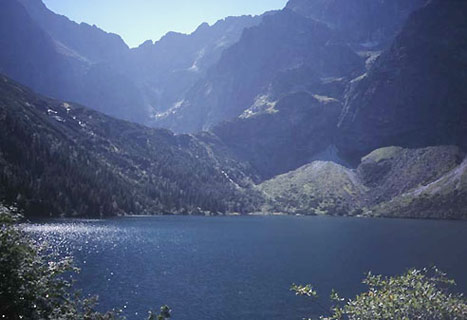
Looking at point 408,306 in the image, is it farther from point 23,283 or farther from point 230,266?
point 230,266

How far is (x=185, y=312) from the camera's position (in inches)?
2547

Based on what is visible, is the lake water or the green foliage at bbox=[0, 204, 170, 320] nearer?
the green foliage at bbox=[0, 204, 170, 320]

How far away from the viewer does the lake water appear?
69438mm

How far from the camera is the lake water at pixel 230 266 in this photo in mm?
69438

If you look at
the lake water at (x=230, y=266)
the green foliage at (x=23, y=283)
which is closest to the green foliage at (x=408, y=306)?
the green foliage at (x=23, y=283)

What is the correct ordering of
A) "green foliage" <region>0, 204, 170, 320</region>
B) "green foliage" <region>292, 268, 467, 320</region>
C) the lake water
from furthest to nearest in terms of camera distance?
the lake water, "green foliage" <region>292, 268, 467, 320</region>, "green foliage" <region>0, 204, 170, 320</region>

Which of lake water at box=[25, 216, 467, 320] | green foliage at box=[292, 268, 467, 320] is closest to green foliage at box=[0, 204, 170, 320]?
green foliage at box=[292, 268, 467, 320]

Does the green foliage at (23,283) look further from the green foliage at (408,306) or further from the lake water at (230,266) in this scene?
the lake water at (230,266)

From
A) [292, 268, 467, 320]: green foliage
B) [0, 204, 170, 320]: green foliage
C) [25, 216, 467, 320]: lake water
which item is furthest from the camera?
[25, 216, 467, 320]: lake water

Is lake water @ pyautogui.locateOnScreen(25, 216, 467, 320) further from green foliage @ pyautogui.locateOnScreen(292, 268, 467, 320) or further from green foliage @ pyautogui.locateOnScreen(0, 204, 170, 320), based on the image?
green foliage @ pyautogui.locateOnScreen(292, 268, 467, 320)

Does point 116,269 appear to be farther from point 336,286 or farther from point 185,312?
point 336,286

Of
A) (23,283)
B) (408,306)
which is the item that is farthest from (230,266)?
(23,283)

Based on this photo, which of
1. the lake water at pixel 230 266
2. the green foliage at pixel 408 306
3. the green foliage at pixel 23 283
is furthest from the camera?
the lake water at pixel 230 266

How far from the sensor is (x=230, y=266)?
10438 centimetres
